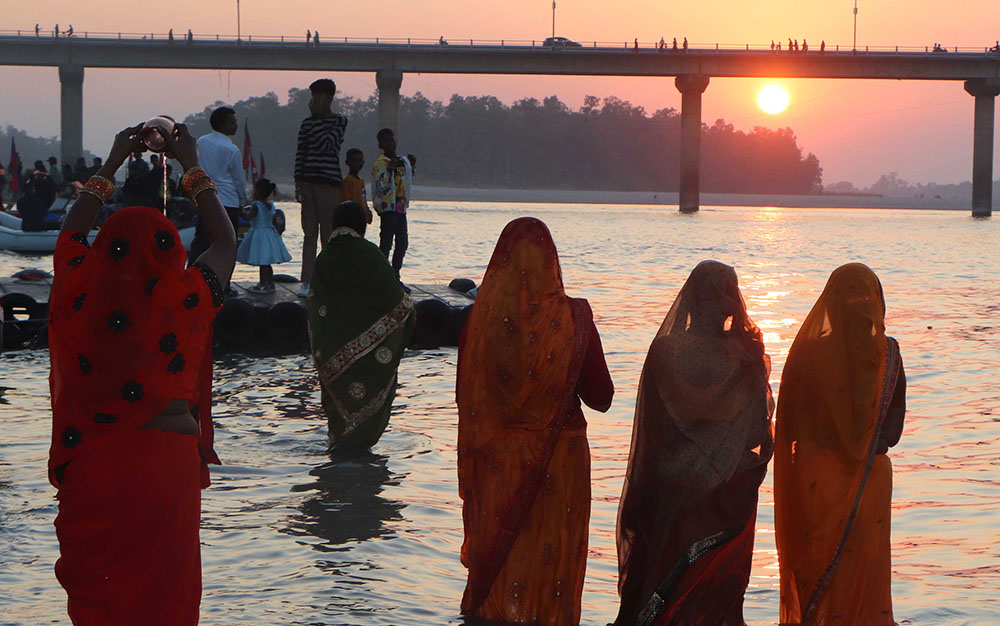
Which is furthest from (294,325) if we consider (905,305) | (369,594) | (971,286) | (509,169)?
(509,169)

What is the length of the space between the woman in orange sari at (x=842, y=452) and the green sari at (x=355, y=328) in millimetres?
3021

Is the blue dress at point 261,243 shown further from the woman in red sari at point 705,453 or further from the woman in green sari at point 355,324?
the woman in red sari at point 705,453

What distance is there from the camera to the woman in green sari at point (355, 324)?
6664 mm

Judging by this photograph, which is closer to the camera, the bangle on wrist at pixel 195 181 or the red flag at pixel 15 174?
the bangle on wrist at pixel 195 181

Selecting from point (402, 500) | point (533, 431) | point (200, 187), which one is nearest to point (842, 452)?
point (533, 431)

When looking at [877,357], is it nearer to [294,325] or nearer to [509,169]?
[294,325]

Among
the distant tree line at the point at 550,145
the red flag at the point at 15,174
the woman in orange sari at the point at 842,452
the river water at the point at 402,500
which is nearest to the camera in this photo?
the woman in orange sari at the point at 842,452

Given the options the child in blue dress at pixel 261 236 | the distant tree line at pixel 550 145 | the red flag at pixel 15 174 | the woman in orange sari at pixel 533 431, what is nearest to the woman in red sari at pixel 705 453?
the woman in orange sari at pixel 533 431

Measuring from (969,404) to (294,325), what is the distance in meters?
5.61

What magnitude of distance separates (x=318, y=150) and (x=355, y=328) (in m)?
3.94

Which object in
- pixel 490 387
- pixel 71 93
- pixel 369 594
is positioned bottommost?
pixel 369 594

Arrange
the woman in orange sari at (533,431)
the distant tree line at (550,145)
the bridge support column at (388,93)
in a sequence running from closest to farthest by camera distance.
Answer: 1. the woman in orange sari at (533,431)
2. the bridge support column at (388,93)
3. the distant tree line at (550,145)

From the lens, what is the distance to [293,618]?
454 cm

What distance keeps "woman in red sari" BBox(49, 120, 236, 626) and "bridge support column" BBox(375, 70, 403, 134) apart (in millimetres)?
53406
